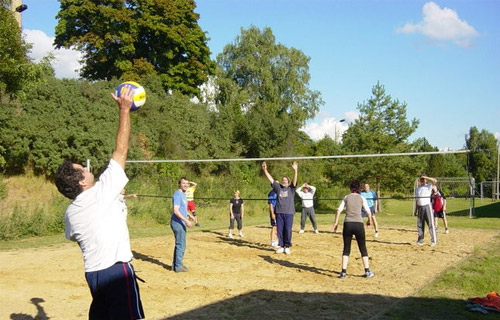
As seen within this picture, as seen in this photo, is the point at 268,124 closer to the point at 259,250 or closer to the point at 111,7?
the point at 111,7

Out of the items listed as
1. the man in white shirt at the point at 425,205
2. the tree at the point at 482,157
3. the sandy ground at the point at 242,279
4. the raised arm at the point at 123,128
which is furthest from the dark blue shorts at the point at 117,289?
the tree at the point at 482,157

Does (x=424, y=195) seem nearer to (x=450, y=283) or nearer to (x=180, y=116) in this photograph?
(x=450, y=283)

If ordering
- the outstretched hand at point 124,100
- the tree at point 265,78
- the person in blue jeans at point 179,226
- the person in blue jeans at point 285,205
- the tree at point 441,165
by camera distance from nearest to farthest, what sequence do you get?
the outstretched hand at point 124,100, the person in blue jeans at point 179,226, the person in blue jeans at point 285,205, the tree at point 265,78, the tree at point 441,165

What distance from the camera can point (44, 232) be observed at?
17.5 meters

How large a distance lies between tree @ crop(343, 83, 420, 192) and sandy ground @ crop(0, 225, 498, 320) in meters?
12.5

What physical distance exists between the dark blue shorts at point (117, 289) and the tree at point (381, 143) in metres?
24.5

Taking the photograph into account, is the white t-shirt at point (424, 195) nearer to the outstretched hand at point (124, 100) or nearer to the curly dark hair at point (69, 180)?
the outstretched hand at point (124, 100)

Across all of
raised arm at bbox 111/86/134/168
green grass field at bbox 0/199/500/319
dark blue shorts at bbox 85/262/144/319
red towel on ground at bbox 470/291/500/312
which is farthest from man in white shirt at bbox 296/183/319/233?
raised arm at bbox 111/86/134/168

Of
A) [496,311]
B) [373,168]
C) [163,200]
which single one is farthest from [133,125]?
[496,311]

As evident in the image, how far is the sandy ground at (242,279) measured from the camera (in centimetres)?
718

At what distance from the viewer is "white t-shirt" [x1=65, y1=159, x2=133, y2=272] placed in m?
3.54

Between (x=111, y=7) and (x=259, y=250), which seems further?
(x=111, y=7)

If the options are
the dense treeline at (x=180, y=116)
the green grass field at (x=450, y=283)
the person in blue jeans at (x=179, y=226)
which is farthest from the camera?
the dense treeline at (x=180, y=116)

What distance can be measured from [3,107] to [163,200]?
28.5ft
